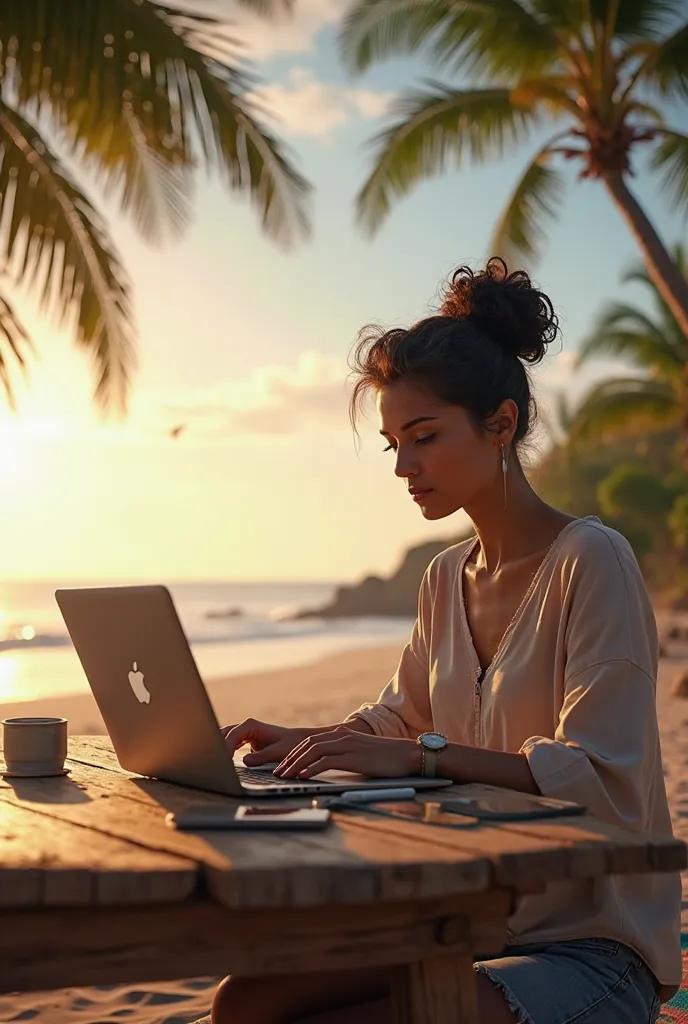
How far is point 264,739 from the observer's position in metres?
2.25

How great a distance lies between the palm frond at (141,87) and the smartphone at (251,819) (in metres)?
6.14

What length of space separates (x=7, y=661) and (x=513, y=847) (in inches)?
703

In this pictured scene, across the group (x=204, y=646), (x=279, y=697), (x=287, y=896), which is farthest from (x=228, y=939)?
(x=204, y=646)

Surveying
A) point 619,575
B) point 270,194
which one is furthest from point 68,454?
point 619,575

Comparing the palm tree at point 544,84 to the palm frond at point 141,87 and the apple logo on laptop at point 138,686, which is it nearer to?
the palm frond at point 141,87

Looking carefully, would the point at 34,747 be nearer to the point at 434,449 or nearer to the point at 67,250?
the point at 434,449

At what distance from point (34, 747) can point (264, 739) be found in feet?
1.40

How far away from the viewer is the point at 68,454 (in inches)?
1902

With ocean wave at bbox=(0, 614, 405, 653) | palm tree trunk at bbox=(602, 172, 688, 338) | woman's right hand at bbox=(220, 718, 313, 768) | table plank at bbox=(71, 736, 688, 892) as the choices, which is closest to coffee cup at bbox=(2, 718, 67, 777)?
woman's right hand at bbox=(220, 718, 313, 768)

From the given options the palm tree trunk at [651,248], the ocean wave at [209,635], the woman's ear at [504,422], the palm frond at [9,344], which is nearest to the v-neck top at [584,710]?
the woman's ear at [504,422]

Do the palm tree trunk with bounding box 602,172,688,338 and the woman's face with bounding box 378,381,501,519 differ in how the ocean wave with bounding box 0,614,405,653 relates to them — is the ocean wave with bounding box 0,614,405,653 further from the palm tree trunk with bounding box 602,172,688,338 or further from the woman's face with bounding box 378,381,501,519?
the woman's face with bounding box 378,381,501,519

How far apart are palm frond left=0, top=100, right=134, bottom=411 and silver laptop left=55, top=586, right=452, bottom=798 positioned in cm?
590

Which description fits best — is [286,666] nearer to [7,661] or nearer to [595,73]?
[7,661]

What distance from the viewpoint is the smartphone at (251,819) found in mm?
1515
